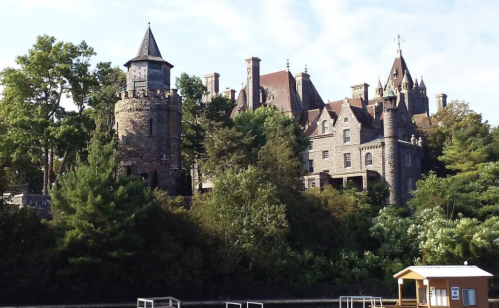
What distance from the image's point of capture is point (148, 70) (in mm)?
50219

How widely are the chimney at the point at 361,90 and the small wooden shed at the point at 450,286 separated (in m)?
45.1

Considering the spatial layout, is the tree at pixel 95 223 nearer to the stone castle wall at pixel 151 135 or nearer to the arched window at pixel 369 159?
the stone castle wall at pixel 151 135

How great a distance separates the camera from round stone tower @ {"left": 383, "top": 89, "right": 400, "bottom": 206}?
56125 millimetres

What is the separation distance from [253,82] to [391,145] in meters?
19.3

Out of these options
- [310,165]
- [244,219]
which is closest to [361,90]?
[310,165]

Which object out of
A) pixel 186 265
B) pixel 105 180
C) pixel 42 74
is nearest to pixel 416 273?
pixel 186 265

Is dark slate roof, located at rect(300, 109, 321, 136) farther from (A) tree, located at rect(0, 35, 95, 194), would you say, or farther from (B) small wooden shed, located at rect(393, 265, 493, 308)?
(B) small wooden shed, located at rect(393, 265, 493, 308)

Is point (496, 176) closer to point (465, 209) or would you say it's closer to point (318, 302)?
point (465, 209)

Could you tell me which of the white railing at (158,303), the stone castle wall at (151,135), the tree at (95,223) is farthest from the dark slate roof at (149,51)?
the white railing at (158,303)

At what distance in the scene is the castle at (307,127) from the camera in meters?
48.5

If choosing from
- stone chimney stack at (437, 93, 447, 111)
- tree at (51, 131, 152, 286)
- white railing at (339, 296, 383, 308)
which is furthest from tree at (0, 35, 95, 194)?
stone chimney stack at (437, 93, 447, 111)

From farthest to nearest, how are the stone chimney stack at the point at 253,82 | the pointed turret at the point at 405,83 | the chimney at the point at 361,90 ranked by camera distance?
the pointed turret at the point at 405,83 → the chimney at the point at 361,90 → the stone chimney stack at the point at 253,82

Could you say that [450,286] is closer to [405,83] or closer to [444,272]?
[444,272]

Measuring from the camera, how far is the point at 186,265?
37812 mm
